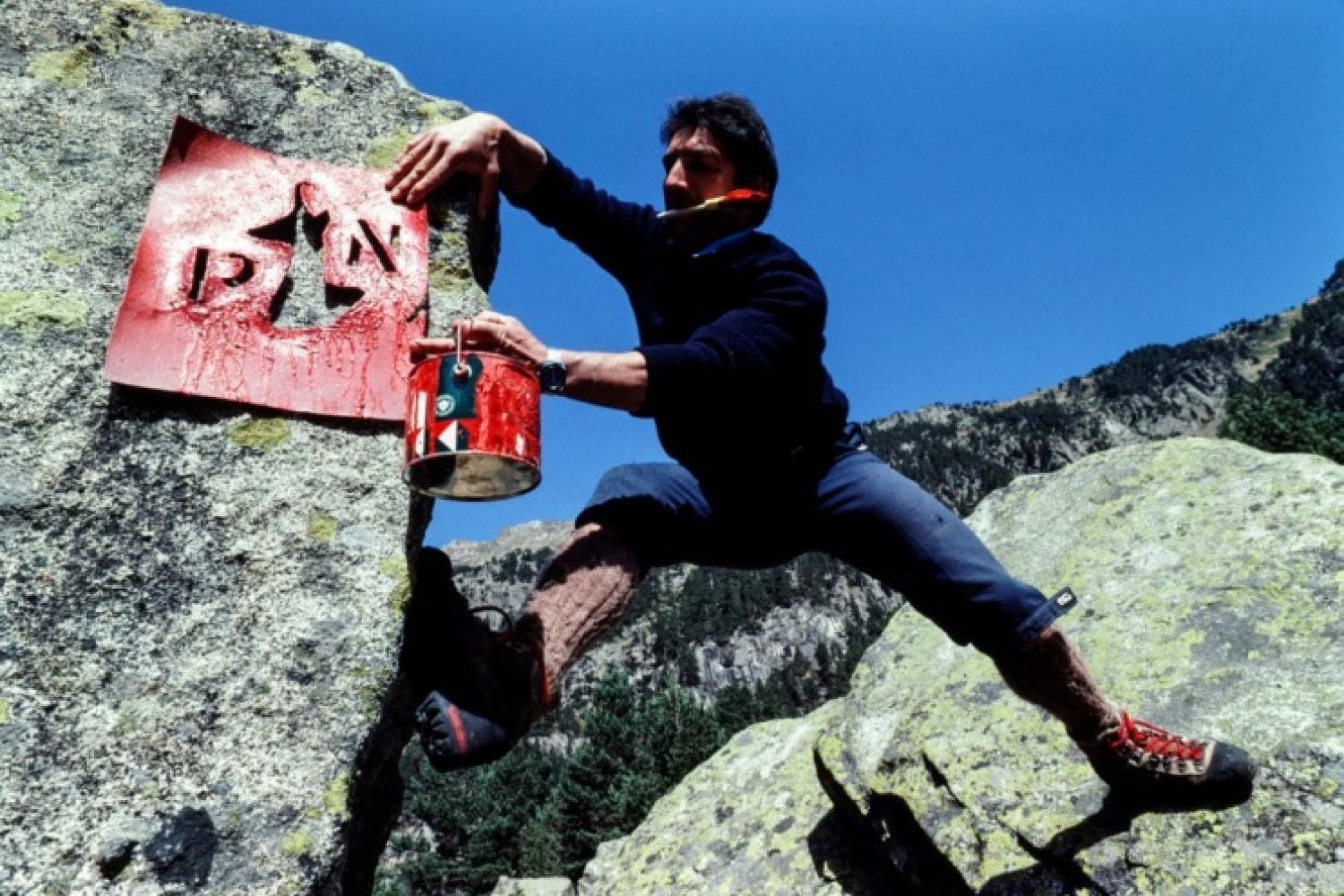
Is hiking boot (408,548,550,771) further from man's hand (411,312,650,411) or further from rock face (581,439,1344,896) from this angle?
rock face (581,439,1344,896)

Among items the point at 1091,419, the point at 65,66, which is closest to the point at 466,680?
the point at 65,66

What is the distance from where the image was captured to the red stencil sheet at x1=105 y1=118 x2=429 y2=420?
2119 mm

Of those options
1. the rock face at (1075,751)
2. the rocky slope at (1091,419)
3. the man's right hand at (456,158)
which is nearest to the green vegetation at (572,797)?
the rock face at (1075,751)

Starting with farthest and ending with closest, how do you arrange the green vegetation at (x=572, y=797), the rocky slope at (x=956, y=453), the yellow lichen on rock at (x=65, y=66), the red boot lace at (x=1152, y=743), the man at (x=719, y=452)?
the rocky slope at (x=956, y=453) → the green vegetation at (x=572, y=797) → the red boot lace at (x=1152, y=743) → the yellow lichen on rock at (x=65, y=66) → the man at (x=719, y=452)

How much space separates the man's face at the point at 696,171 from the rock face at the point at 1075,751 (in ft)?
9.78

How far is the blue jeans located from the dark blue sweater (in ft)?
0.26

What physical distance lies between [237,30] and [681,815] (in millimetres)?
5263

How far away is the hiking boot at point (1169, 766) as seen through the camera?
3234 mm

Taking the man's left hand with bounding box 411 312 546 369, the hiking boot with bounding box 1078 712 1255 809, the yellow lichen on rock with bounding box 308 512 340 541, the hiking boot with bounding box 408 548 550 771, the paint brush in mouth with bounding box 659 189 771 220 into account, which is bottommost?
the hiking boot with bounding box 1078 712 1255 809

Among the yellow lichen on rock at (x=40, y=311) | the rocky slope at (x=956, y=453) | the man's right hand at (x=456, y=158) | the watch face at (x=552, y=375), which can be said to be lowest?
the watch face at (x=552, y=375)

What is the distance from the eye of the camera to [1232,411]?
3394 centimetres

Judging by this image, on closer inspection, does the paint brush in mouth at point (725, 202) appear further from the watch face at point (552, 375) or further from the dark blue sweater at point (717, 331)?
the watch face at point (552, 375)

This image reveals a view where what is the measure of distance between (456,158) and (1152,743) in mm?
3215

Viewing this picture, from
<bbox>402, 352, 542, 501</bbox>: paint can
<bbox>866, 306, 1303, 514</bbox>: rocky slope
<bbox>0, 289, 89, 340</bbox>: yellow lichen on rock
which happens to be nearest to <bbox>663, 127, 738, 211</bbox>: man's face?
<bbox>402, 352, 542, 501</bbox>: paint can
